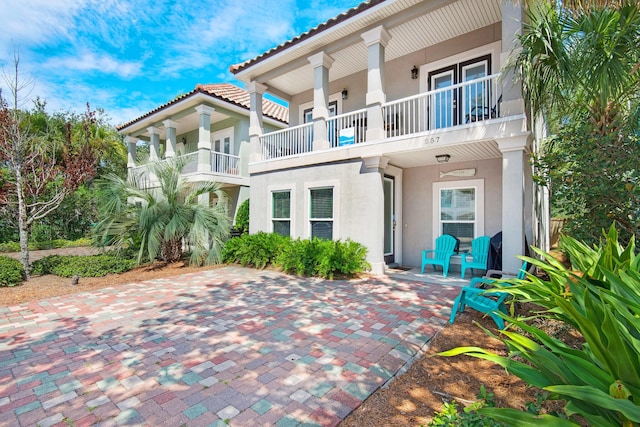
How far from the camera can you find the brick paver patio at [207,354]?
2.71 metres

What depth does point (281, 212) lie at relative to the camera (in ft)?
35.8

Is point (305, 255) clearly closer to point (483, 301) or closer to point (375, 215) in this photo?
point (375, 215)

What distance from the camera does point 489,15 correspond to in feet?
25.8

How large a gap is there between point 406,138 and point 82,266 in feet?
30.6

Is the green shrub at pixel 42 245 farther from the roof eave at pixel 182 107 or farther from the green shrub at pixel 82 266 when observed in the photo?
the roof eave at pixel 182 107

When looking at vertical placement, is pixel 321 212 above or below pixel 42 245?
above

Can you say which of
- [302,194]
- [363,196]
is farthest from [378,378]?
[302,194]

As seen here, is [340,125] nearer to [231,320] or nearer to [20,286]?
[231,320]

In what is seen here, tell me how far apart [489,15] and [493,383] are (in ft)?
28.3

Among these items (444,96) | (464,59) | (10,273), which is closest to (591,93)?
(444,96)

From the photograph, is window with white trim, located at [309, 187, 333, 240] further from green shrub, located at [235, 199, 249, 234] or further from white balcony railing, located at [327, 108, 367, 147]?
green shrub, located at [235, 199, 249, 234]

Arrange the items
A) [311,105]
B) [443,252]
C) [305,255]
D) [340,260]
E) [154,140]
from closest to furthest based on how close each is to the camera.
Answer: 1. [340,260]
2. [305,255]
3. [443,252]
4. [311,105]
5. [154,140]

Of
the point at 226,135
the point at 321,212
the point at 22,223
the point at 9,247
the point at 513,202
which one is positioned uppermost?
the point at 226,135

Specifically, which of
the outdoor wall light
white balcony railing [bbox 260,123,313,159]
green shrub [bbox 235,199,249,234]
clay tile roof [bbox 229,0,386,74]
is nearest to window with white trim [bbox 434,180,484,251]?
the outdoor wall light
